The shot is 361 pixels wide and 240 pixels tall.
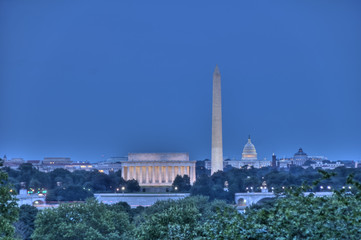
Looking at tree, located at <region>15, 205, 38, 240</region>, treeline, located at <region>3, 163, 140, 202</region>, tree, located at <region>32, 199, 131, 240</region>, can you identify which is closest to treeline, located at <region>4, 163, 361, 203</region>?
treeline, located at <region>3, 163, 140, 202</region>

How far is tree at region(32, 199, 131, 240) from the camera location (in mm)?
48656

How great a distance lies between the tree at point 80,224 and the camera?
48.7 metres

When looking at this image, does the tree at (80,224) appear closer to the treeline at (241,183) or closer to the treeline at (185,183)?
the treeline at (185,183)

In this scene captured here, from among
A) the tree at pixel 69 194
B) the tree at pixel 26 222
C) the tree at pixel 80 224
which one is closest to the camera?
the tree at pixel 80 224

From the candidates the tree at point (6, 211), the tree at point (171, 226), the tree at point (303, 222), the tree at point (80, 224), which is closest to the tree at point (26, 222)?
the tree at point (80, 224)

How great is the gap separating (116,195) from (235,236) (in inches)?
3663

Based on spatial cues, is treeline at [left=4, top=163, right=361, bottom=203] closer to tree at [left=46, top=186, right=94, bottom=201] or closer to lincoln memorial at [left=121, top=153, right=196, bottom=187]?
tree at [left=46, top=186, right=94, bottom=201]

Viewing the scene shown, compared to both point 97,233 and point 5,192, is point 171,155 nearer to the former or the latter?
point 97,233

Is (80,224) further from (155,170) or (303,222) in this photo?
(155,170)

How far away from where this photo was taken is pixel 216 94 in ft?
437

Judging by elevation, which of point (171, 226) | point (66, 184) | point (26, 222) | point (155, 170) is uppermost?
point (155, 170)

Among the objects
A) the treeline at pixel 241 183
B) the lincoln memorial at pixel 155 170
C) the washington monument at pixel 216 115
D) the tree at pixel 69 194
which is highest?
the washington monument at pixel 216 115

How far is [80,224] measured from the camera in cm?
4909

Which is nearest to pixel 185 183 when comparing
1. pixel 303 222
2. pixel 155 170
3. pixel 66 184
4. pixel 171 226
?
pixel 155 170
